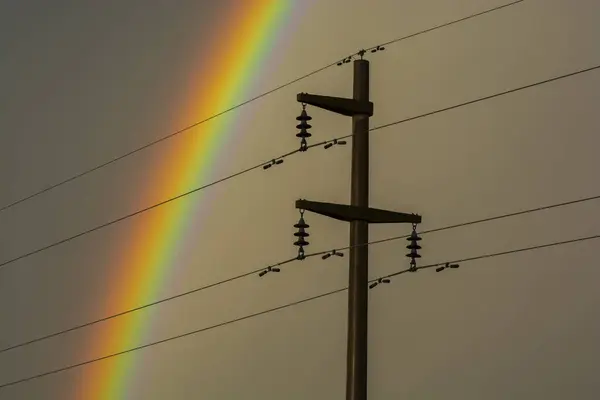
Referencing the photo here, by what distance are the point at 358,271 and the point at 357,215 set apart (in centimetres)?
78

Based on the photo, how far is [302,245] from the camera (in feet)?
48.0

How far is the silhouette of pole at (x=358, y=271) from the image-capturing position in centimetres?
1429

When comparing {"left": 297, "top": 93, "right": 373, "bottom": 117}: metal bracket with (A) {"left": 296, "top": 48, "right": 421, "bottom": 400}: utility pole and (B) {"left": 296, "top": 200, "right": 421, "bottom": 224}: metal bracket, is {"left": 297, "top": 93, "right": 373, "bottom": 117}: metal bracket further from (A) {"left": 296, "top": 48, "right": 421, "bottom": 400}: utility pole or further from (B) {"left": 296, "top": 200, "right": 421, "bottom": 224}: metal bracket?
(B) {"left": 296, "top": 200, "right": 421, "bottom": 224}: metal bracket

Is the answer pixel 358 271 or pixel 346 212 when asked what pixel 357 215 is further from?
pixel 358 271

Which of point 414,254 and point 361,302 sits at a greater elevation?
point 414,254

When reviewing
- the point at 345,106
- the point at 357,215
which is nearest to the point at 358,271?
the point at 357,215

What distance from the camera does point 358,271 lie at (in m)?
14.6

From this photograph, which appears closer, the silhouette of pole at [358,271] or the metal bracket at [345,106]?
the silhouette of pole at [358,271]

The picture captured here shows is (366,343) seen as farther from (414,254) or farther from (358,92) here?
(358,92)

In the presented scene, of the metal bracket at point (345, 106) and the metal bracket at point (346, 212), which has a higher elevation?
the metal bracket at point (345, 106)

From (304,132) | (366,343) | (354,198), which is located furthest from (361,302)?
(304,132)

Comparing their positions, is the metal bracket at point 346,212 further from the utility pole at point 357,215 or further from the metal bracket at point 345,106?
the metal bracket at point 345,106

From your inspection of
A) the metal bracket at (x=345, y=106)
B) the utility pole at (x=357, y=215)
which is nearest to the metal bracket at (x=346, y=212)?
the utility pole at (x=357, y=215)

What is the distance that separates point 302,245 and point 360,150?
5.08 feet
